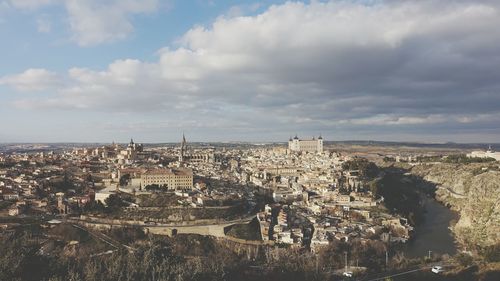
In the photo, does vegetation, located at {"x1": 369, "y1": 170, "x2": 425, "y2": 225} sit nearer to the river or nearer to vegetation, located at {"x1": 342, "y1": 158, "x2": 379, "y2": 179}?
the river

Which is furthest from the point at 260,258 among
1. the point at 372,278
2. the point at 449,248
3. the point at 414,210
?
the point at 414,210

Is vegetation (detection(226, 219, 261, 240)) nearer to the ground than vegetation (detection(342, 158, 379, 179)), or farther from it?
nearer to the ground

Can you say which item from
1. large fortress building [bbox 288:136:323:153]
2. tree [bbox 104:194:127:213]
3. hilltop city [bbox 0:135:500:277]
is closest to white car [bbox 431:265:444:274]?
hilltop city [bbox 0:135:500:277]

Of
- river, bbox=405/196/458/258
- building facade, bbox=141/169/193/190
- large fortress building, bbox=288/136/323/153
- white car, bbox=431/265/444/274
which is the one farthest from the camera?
large fortress building, bbox=288/136/323/153

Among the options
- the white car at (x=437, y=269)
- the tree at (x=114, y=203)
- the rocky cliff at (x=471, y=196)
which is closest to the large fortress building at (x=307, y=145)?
the rocky cliff at (x=471, y=196)

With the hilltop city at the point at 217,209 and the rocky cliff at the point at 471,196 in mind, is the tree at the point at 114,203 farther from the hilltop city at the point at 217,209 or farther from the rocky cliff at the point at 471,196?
the rocky cliff at the point at 471,196

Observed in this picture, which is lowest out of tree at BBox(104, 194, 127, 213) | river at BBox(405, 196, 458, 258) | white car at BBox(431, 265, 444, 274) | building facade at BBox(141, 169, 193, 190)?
river at BBox(405, 196, 458, 258)
